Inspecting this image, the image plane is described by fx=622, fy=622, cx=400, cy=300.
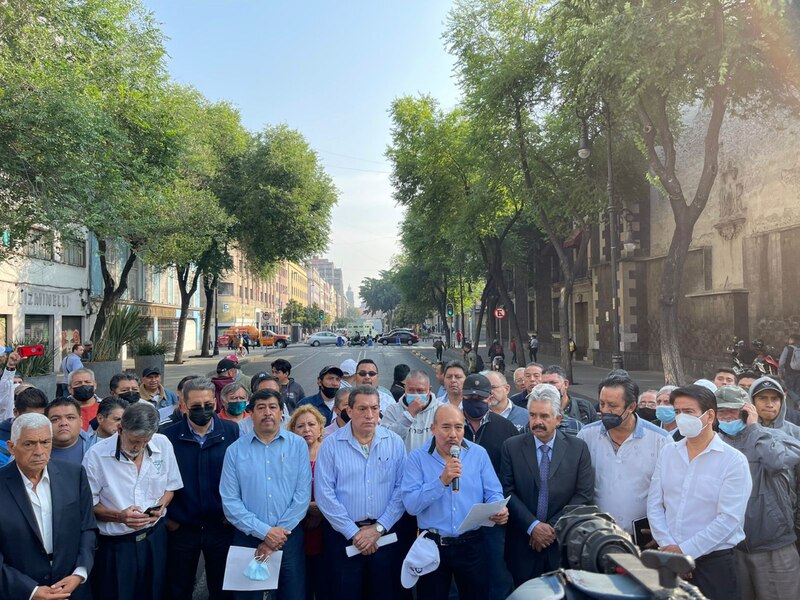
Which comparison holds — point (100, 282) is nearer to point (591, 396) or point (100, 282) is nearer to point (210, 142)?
point (210, 142)

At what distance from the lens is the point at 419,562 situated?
3.64 metres

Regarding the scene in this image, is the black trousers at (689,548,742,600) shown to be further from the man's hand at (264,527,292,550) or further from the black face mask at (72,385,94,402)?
the black face mask at (72,385,94,402)

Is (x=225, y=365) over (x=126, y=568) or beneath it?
over

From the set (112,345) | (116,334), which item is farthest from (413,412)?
(116,334)

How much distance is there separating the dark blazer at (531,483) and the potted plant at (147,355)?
18.1 metres

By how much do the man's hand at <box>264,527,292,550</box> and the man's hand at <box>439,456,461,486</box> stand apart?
1079 millimetres

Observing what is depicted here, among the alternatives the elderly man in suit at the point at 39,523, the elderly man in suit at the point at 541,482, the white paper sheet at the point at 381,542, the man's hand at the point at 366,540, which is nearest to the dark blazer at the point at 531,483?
the elderly man in suit at the point at 541,482

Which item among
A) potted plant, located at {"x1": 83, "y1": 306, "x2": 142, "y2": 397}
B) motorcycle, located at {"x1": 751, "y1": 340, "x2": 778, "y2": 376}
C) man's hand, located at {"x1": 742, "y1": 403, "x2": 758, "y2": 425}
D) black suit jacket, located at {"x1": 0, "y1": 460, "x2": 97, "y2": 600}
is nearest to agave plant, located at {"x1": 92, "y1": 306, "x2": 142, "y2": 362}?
potted plant, located at {"x1": 83, "y1": 306, "x2": 142, "y2": 397}

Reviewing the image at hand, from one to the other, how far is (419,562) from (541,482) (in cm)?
96

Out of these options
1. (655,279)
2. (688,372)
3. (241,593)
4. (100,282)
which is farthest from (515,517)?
(100,282)

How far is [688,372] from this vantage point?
867 inches

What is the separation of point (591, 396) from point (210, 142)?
886 inches

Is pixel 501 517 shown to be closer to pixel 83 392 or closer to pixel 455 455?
pixel 455 455

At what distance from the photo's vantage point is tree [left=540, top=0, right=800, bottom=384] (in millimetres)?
11281
